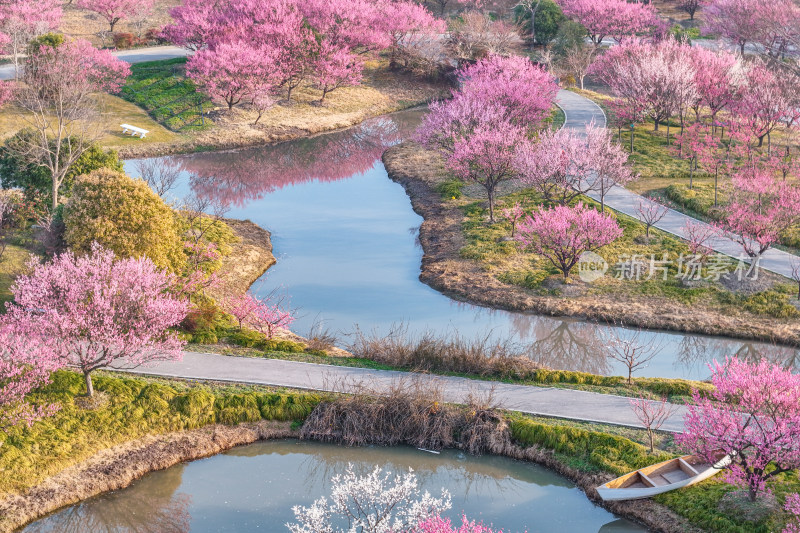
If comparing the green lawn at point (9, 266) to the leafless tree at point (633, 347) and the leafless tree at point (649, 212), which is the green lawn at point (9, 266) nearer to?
the leafless tree at point (633, 347)

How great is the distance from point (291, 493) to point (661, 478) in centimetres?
942

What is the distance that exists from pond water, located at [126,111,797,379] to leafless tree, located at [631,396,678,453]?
12.9 ft

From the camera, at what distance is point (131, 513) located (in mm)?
22297

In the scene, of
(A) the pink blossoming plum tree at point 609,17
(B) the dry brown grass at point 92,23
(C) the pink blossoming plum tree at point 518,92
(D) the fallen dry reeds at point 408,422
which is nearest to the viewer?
(D) the fallen dry reeds at point 408,422

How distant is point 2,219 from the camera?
3622cm

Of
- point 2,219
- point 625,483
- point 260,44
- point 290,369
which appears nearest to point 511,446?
point 625,483

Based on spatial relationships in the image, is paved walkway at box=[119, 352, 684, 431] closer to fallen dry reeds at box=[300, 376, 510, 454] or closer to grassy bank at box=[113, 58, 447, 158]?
fallen dry reeds at box=[300, 376, 510, 454]

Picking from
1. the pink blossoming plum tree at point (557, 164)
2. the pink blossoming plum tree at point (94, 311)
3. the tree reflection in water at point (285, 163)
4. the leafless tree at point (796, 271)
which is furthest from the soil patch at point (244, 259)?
the leafless tree at point (796, 271)

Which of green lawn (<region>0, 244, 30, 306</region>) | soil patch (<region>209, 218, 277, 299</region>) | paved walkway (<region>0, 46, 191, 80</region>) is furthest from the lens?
paved walkway (<region>0, 46, 191, 80</region>)

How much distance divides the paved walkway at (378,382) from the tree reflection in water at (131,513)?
4710 mm

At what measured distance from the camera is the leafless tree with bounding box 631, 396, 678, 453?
2341 cm

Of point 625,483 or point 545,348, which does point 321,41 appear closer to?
point 545,348

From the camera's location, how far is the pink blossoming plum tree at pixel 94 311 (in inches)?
934

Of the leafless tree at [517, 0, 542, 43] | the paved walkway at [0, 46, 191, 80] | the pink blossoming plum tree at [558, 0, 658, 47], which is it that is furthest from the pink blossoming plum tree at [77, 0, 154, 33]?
the pink blossoming plum tree at [558, 0, 658, 47]
